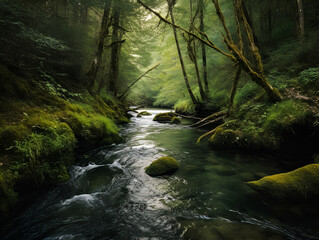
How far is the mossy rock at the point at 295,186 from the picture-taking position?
2637mm

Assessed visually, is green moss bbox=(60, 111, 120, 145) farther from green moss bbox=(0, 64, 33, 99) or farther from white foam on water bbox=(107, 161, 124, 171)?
white foam on water bbox=(107, 161, 124, 171)

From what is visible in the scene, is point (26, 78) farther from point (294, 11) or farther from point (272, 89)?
point (294, 11)

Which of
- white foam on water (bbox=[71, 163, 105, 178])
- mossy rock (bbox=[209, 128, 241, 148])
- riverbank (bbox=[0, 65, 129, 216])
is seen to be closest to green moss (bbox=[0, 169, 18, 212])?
riverbank (bbox=[0, 65, 129, 216])

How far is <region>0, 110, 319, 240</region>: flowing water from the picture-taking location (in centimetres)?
220

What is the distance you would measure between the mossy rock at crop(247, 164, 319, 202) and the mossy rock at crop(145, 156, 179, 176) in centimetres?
211

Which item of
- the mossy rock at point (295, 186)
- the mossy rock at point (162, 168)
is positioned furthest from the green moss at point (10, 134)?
the mossy rock at point (295, 186)

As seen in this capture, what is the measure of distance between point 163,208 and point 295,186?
233 cm

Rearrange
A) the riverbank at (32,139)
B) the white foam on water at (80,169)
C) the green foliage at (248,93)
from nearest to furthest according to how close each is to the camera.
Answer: the riverbank at (32,139) < the white foam on water at (80,169) < the green foliage at (248,93)

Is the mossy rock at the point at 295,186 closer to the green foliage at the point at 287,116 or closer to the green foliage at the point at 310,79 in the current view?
the green foliage at the point at 287,116

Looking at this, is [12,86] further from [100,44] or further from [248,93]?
[248,93]

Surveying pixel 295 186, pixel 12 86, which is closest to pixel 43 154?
pixel 12 86

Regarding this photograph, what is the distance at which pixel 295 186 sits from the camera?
2705mm

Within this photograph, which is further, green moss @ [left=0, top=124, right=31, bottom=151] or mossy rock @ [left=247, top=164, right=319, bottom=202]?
green moss @ [left=0, top=124, right=31, bottom=151]

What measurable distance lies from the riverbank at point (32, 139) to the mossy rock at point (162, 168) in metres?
1.97
